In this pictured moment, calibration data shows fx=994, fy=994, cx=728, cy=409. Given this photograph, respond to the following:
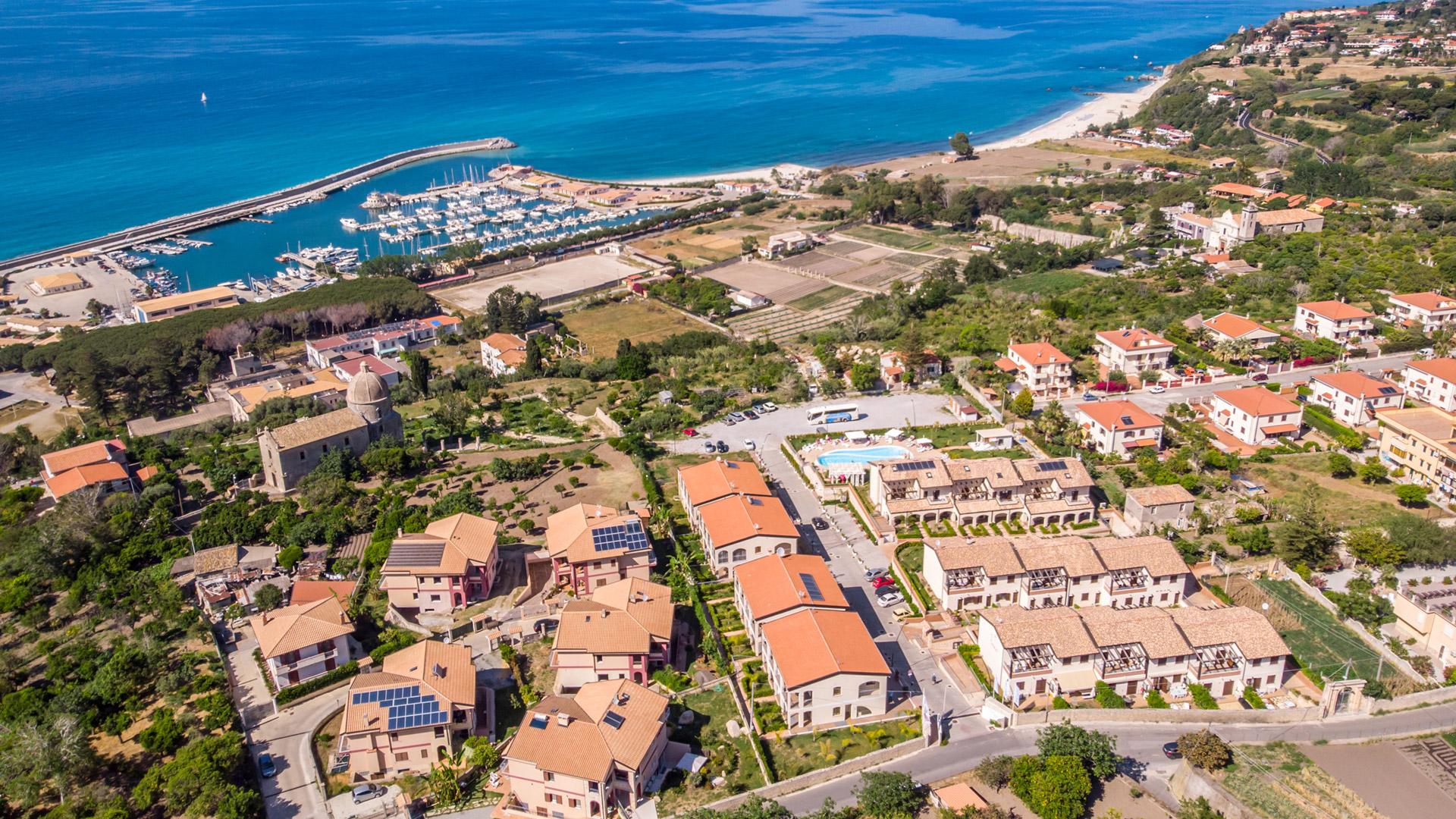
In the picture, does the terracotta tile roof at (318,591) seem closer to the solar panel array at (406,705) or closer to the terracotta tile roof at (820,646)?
the solar panel array at (406,705)

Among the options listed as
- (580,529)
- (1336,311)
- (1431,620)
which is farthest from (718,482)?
(1336,311)

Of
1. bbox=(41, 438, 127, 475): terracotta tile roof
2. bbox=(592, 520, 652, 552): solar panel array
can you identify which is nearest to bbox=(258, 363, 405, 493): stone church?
bbox=(41, 438, 127, 475): terracotta tile roof

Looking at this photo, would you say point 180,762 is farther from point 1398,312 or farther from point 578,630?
point 1398,312

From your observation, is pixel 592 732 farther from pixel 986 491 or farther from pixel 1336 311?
pixel 1336 311

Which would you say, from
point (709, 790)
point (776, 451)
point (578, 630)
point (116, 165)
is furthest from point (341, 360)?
point (116, 165)

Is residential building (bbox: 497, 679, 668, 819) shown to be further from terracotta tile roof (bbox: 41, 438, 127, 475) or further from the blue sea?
the blue sea
